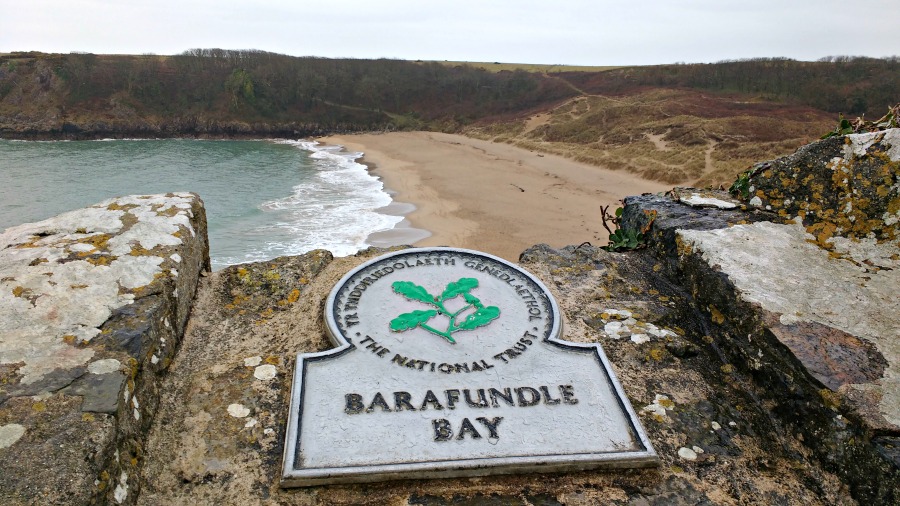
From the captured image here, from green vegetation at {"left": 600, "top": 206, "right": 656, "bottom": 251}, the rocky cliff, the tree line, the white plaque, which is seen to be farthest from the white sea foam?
the tree line

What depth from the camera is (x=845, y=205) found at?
3.54 metres

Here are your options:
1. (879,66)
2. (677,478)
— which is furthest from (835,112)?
A: (677,478)

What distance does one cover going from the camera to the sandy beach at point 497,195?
46.6 ft

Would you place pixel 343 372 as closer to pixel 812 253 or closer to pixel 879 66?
pixel 812 253

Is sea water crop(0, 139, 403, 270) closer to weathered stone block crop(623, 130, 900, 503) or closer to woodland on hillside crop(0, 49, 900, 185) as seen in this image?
weathered stone block crop(623, 130, 900, 503)

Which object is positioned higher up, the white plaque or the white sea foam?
the white plaque

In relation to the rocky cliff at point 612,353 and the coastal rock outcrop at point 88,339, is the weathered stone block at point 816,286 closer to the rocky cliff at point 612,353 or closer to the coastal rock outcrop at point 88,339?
the rocky cliff at point 612,353

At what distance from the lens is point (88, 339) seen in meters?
2.43

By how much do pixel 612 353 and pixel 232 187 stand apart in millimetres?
22913

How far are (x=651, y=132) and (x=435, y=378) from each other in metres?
32.5

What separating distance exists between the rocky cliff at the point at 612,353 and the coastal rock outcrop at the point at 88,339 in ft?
0.04

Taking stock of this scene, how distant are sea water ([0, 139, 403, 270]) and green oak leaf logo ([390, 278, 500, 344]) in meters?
8.90

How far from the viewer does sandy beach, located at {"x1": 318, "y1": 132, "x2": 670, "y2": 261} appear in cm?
1421

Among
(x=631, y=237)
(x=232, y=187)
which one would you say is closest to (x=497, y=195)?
(x=232, y=187)
